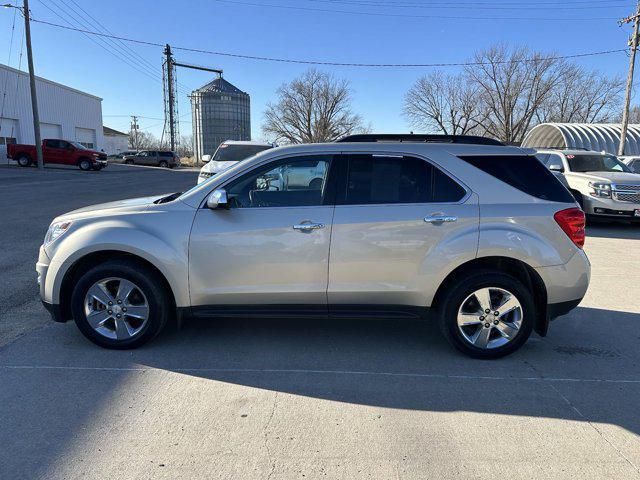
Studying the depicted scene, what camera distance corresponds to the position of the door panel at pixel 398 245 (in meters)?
3.81

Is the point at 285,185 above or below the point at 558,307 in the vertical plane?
above

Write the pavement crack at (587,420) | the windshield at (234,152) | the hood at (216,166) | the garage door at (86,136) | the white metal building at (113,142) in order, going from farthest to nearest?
the white metal building at (113,142) → the garage door at (86,136) → the windshield at (234,152) → the hood at (216,166) → the pavement crack at (587,420)

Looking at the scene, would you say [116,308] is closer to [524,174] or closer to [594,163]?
[524,174]

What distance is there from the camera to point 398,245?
12.5 ft

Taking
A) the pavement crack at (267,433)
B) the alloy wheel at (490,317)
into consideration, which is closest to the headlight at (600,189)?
the alloy wheel at (490,317)

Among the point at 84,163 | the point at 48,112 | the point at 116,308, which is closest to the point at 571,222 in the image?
the point at 116,308

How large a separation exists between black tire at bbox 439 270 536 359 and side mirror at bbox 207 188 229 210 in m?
1.99

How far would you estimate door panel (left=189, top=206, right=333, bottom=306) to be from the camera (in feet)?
12.6

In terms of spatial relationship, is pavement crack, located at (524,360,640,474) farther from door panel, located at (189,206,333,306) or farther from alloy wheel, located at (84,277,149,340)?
alloy wheel, located at (84,277,149,340)

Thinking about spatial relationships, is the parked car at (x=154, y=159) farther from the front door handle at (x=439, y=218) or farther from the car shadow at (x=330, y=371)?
the front door handle at (x=439, y=218)

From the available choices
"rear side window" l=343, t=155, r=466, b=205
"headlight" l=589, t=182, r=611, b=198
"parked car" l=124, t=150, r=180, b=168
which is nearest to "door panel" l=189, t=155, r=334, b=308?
"rear side window" l=343, t=155, r=466, b=205

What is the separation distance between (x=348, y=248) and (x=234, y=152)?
9691 mm

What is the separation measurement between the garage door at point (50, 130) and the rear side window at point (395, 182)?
1754 inches

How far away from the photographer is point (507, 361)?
3.97 m
